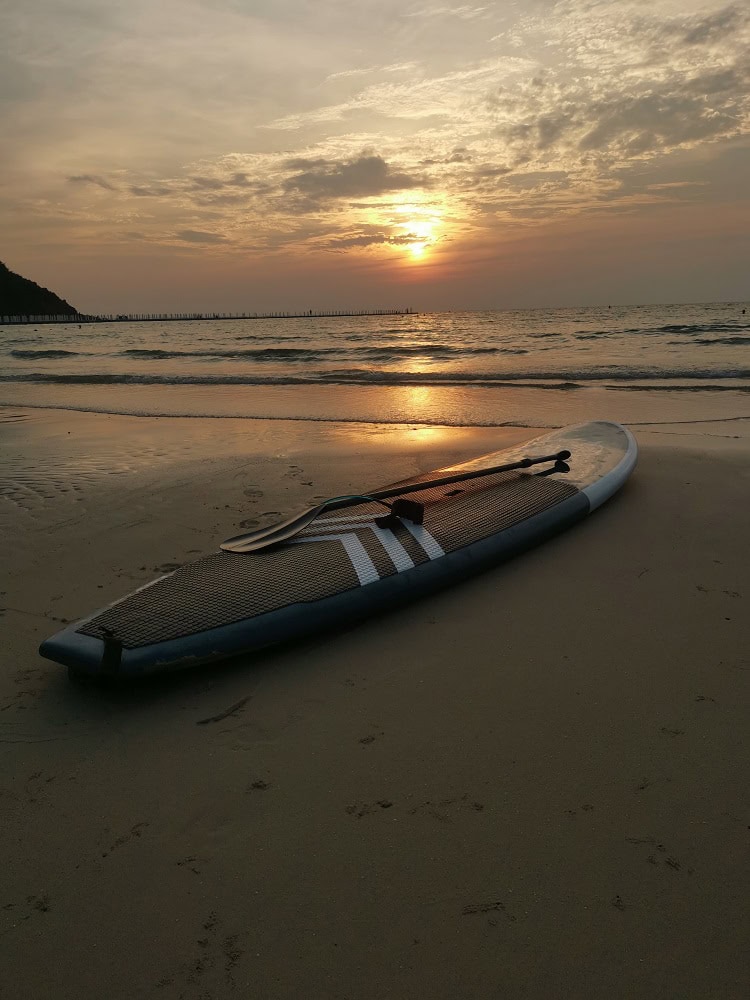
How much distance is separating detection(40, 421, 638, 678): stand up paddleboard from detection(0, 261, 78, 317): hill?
9684 cm

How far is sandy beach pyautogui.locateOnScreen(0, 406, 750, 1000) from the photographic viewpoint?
4.62 ft

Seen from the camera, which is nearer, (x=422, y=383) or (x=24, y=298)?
(x=422, y=383)

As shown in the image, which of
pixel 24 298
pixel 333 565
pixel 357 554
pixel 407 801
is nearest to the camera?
pixel 407 801

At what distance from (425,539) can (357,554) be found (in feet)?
1.32

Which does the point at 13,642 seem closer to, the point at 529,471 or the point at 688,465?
the point at 529,471

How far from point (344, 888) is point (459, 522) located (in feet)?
7.28

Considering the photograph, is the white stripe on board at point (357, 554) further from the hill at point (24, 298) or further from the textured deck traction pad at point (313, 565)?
the hill at point (24, 298)

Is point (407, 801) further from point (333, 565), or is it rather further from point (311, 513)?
point (311, 513)

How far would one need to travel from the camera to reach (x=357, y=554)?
10.2 ft

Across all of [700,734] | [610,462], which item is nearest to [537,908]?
[700,734]

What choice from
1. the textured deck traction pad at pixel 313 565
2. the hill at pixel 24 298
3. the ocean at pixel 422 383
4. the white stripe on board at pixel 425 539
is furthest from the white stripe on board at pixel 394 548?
the hill at pixel 24 298

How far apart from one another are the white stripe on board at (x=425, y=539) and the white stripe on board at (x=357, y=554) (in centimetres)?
29

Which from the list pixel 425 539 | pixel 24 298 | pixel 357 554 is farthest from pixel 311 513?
pixel 24 298

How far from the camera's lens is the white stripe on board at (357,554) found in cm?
295
